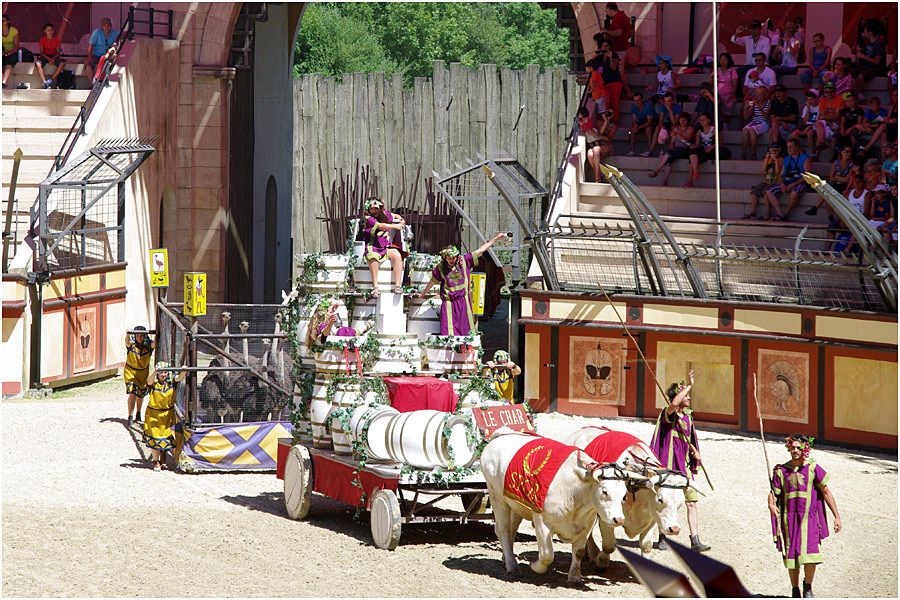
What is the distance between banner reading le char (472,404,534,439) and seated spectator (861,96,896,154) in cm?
1167

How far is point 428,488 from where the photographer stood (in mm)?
14281

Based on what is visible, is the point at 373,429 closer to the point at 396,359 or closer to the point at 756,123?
the point at 396,359

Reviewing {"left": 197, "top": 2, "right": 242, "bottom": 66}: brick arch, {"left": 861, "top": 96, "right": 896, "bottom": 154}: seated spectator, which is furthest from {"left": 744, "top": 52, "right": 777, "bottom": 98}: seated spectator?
{"left": 197, "top": 2, "right": 242, "bottom": 66}: brick arch

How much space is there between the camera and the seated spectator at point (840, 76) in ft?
83.2

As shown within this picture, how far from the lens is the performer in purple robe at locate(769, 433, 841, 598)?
1268 centimetres

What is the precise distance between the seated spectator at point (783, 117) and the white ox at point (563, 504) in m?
13.7

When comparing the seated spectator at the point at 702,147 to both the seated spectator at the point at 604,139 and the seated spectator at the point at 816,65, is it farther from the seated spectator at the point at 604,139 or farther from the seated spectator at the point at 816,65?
the seated spectator at the point at 816,65

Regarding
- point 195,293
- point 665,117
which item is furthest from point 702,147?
point 195,293

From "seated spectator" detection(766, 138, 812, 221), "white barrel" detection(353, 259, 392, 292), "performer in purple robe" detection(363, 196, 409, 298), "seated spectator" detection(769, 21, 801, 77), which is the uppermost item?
"seated spectator" detection(769, 21, 801, 77)

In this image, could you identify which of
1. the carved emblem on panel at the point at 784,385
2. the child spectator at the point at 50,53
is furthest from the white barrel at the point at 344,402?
the child spectator at the point at 50,53

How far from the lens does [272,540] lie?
14672 mm

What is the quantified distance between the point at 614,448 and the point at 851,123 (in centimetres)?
1365

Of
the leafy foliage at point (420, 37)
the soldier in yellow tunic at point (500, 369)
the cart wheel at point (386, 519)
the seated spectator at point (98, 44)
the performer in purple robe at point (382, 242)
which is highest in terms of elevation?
the leafy foliage at point (420, 37)

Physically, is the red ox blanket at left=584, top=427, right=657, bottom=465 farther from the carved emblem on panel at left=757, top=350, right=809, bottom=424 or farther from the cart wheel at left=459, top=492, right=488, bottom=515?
the carved emblem on panel at left=757, top=350, right=809, bottom=424
